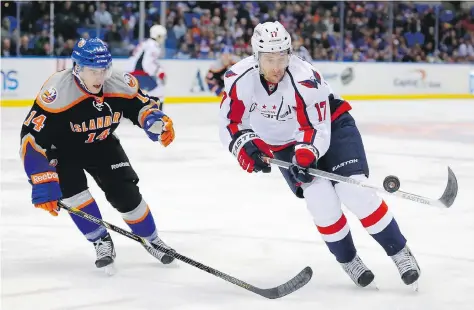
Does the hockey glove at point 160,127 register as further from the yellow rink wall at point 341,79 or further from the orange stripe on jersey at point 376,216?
the yellow rink wall at point 341,79

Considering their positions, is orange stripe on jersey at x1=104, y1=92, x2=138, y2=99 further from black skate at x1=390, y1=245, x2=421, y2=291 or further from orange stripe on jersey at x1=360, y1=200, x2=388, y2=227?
black skate at x1=390, y1=245, x2=421, y2=291

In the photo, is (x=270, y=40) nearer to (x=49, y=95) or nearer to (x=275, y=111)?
(x=275, y=111)


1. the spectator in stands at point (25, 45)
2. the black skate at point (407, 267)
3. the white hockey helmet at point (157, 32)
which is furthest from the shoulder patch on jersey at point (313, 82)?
the spectator in stands at point (25, 45)

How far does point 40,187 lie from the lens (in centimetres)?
323

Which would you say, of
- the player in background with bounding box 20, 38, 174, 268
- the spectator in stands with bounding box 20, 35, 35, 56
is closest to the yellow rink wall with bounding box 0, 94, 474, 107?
the spectator in stands with bounding box 20, 35, 35, 56

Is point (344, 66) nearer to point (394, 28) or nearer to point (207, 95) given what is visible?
point (394, 28)

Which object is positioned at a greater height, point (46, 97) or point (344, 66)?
point (46, 97)

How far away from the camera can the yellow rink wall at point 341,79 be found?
10.9m

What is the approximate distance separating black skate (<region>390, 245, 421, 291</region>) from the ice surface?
6cm

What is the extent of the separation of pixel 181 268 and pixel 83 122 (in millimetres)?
723

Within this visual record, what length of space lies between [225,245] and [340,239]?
0.91m

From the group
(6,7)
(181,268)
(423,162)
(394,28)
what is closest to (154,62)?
(6,7)

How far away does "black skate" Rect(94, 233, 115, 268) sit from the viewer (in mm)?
3535

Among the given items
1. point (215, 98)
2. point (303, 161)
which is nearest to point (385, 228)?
point (303, 161)
